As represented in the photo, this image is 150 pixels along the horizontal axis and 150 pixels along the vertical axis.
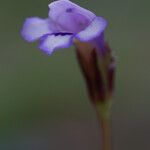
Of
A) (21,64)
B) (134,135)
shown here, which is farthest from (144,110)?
(21,64)

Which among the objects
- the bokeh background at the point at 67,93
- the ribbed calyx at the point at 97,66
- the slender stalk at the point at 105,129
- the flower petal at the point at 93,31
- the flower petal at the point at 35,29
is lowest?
the bokeh background at the point at 67,93

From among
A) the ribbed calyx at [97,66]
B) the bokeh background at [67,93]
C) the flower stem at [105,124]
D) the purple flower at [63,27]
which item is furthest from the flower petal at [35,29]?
the bokeh background at [67,93]

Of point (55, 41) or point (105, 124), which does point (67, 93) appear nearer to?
point (105, 124)

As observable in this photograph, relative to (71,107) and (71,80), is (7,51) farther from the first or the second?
(71,107)

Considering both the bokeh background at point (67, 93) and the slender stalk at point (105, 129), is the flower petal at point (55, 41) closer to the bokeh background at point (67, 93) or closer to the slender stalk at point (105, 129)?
the slender stalk at point (105, 129)

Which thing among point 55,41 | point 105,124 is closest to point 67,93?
point 105,124

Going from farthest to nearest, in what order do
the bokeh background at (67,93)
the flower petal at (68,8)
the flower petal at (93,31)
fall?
1. the bokeh background at (67,93)
2. the flower petal at (68,8)
3. the flower petal at (93,31)

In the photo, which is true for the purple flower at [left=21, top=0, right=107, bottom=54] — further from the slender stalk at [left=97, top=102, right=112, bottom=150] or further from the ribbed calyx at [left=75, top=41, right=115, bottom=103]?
the slender stalk at [left=97, top=102, right=112, bottom=150]

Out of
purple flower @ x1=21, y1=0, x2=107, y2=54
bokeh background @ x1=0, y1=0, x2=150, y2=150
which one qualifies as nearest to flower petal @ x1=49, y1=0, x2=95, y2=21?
purple flower @ x1=21, y1=0, x2=107, y2=54
